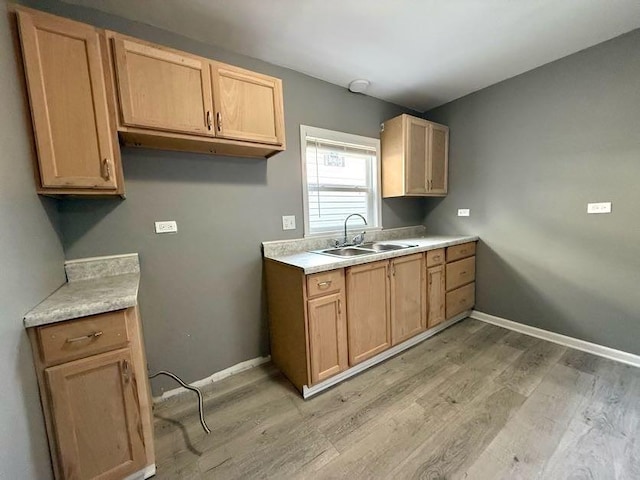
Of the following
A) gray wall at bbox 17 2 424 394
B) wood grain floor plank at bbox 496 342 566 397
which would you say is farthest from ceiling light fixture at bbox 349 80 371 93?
wood grain floor plank at bbox 496 342 566 397

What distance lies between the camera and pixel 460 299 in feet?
9.07

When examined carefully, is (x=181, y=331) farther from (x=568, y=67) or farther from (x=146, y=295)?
(x=568, y=67)

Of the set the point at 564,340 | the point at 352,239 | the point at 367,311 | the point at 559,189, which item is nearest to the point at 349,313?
the point at 367,311

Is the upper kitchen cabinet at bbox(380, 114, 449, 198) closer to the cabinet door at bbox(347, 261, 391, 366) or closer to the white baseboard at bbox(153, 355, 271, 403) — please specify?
the cabinet door at bbox(347, 261, 391, 366)

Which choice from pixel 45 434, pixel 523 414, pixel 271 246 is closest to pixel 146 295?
pixel 45 434

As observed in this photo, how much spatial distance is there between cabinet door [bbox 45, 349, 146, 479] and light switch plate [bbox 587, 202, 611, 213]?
334 centimetres

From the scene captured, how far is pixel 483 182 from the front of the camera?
9.05 ft

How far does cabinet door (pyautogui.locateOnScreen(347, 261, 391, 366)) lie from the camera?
6.17ft

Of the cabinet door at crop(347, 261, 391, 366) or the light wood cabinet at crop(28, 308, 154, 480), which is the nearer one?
the light wood cabinet at crop(28, 308, 154, 480)

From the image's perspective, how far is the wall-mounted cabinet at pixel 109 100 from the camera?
1.16m

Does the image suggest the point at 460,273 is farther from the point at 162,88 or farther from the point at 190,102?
the point at 162,88

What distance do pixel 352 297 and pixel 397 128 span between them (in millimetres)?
1853

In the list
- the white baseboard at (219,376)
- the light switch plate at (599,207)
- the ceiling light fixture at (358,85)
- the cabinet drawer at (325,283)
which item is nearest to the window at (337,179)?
the ceiling light fixture at (358,85)

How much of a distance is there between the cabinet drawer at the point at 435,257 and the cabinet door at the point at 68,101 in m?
2.42
